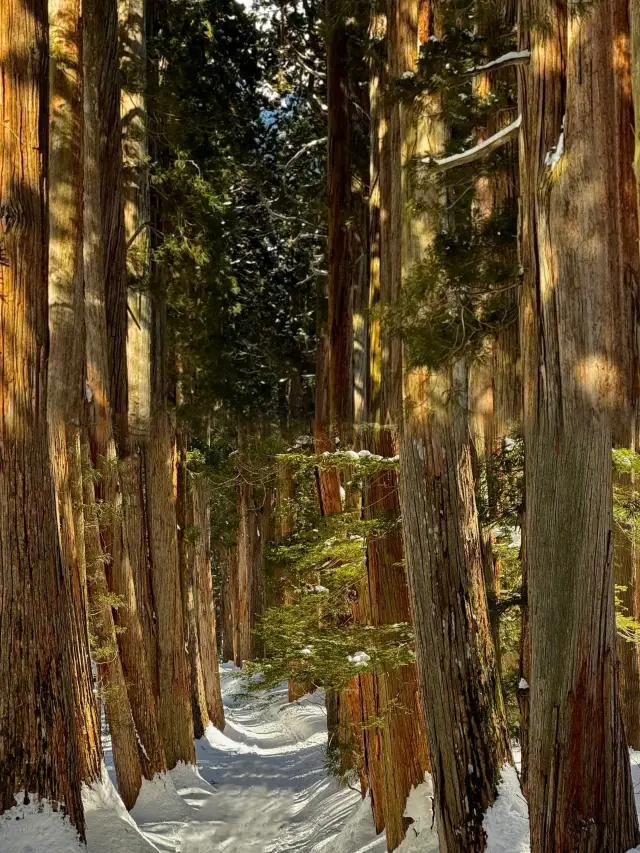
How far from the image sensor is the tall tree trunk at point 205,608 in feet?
69.4

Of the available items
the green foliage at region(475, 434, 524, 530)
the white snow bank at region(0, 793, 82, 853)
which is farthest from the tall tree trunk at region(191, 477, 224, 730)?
the white snow bank at region(0, 793, 82, 853)

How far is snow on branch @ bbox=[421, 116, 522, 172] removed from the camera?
6297 millimetres

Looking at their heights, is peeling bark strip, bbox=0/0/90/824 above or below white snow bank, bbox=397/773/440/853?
above

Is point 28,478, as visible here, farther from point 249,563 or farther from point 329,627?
point 249,563

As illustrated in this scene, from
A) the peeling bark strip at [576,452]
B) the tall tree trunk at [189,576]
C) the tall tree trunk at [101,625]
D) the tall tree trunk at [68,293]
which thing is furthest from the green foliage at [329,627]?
the tall tree trunk at [189,576]

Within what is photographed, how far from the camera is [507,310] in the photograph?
23.0ft

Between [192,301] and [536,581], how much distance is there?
11491 millimetres

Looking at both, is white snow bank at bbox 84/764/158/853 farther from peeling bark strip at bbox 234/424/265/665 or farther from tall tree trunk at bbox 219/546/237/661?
tall tree trunk at bbox 219/546/237/661

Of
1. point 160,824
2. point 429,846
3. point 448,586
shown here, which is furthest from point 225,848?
point 448,586

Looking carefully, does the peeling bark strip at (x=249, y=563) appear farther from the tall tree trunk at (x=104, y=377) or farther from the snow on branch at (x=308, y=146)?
the tall tree trunk at (x=104, y=377)

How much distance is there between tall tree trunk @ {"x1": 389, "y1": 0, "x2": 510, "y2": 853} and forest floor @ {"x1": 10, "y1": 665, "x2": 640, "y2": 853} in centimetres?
26

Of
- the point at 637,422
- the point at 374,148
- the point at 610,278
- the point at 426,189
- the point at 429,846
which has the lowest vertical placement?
the point at 429,846

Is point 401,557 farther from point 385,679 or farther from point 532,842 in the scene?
point 532,842

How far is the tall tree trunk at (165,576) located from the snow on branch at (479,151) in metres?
8.26
